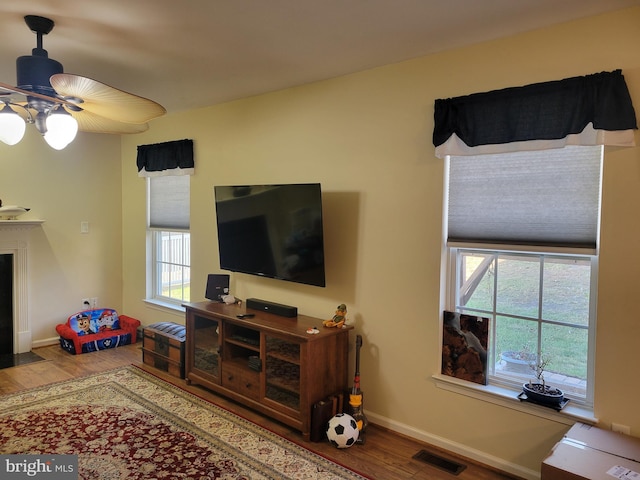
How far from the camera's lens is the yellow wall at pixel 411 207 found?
7.25ft

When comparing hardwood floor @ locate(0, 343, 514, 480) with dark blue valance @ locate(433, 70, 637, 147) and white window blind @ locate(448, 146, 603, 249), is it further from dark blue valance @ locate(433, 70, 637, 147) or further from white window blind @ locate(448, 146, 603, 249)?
dark blue valance @ locate(433, 70, 637, 147)

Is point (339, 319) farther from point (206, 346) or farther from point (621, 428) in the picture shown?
point (621, 428)

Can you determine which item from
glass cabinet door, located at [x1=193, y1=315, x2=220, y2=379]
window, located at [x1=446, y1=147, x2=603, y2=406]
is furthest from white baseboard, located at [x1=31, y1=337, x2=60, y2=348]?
window, located at [x1=446, y1=147, x2=603, y2=406]

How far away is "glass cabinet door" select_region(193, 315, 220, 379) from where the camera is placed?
11.8 ft

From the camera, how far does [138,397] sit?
3506 millimetres

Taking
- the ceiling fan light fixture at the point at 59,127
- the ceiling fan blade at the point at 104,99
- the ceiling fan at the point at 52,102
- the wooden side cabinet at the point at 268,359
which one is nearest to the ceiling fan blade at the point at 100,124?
the ceiling fan at the point at 52,102

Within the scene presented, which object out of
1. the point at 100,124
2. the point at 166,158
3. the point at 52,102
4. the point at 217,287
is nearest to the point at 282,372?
the point at 217,287

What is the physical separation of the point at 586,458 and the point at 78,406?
3189 millimetres

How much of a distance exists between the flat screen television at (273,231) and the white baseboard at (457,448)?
1.03 m

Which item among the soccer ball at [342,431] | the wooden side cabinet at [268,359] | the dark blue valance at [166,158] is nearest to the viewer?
the soccer ball at [342,431]

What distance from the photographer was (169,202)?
4.81 metres

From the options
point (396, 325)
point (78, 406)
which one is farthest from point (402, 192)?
point (78, 406)

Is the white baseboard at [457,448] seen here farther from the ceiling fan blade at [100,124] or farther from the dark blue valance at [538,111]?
the ceiling fan blade at [100,124]

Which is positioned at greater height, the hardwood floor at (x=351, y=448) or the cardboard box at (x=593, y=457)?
the cardboard box at (x=593, y=457)
